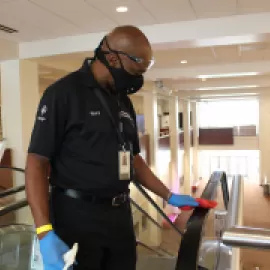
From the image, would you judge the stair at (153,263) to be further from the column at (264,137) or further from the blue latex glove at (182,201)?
the column at (264,137)

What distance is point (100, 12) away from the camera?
142 inches

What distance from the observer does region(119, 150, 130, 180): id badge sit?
5.08ft

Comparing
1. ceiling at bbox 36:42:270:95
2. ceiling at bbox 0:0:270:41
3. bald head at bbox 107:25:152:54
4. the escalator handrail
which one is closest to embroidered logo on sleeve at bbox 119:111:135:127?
bald head at bbox 107:25:152:54

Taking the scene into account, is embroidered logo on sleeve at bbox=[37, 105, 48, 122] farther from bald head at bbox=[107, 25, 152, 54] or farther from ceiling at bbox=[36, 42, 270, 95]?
ceiling at bbox=[36, 42, 270, 95]

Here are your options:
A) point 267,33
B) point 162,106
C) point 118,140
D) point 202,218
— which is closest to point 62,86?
point 118,140

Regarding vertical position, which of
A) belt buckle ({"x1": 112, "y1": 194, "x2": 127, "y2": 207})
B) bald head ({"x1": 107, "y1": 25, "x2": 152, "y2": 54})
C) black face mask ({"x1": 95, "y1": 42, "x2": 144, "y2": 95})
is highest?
bald head ({"x1": 107, "y1": 25, "x2": 152, "y2": 54})

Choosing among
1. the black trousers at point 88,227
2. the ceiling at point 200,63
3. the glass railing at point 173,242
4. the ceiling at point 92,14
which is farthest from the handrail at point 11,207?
the ceiling at point 200,63

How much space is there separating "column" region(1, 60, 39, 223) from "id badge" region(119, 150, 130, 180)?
3517mm

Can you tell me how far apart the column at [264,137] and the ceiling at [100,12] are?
10481mm

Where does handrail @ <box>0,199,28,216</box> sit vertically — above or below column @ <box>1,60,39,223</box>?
below

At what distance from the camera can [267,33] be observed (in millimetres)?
3844

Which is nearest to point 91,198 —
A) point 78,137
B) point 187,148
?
point 78,137

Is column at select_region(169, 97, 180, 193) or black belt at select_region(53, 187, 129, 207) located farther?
column at select_region(169, 97, 180, 193)

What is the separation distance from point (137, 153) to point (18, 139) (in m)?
3.37
